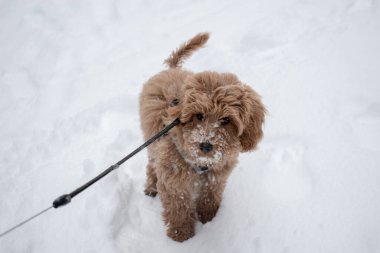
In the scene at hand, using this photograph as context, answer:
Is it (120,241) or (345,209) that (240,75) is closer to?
(345,209)

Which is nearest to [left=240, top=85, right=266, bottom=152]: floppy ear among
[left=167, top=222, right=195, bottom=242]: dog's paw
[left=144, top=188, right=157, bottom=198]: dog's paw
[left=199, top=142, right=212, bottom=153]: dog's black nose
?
[left=199, top=142, right=212, bottom=153]: dog's black nose

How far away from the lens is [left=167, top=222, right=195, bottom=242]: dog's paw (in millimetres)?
2916

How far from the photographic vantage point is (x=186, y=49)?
131 inches

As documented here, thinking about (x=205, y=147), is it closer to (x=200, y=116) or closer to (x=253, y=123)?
(x=200, y=116)

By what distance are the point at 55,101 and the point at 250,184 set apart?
327 centimetres

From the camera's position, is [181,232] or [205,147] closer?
[205,147]

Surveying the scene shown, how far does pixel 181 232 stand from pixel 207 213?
0.33m

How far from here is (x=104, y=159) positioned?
3.61m

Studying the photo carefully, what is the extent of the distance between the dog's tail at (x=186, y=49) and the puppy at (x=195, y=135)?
0.04ft

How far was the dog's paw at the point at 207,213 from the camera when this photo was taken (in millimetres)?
3008

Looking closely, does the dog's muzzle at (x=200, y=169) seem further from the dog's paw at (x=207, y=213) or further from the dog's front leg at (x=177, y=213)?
the dog's paw at (x=207, y=213)

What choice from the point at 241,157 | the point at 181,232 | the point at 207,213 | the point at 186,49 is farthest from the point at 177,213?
the point at 186,49

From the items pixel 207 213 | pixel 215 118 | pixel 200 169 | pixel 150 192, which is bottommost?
pixel 207 213

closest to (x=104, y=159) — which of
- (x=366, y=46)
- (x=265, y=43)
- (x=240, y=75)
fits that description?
(x=240, y=75)
